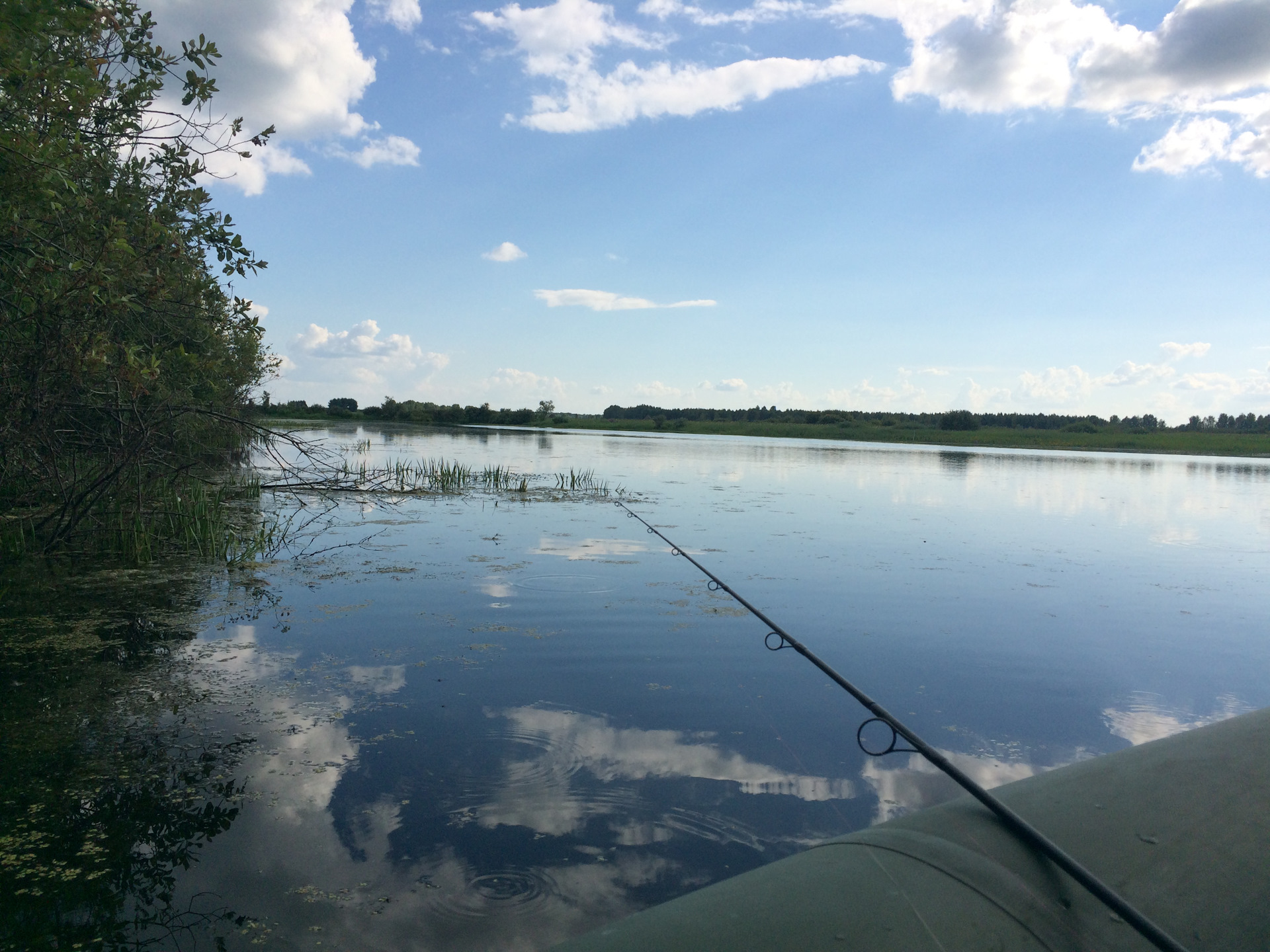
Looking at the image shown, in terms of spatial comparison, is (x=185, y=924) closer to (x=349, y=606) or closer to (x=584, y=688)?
(x=584, y=688)

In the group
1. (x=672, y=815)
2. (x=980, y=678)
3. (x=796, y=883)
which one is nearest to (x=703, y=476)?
(x=980, y=678)

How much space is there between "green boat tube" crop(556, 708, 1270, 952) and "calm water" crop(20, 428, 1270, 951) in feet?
3.53

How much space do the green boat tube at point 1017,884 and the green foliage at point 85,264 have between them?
5.17 m

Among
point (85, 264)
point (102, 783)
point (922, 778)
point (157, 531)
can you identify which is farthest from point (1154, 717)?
point (157, 531)

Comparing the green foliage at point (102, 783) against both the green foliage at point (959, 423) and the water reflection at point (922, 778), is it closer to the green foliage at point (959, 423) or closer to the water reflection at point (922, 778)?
the water reflection at point (922, 778)

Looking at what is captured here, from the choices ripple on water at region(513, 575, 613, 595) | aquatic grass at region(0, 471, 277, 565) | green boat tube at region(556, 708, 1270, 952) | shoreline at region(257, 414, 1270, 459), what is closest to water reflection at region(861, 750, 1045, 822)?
green boat tube at region(556, 708, 1270, 952)

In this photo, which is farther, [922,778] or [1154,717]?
[1154,717]

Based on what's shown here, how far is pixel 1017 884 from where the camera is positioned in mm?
1895

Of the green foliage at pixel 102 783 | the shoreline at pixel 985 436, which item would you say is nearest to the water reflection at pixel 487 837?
the green foliage at pixel 102 783

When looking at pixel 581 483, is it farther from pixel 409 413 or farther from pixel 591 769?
pixel 409 413

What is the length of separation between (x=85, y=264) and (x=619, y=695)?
463 cm

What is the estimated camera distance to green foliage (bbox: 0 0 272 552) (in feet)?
15.6

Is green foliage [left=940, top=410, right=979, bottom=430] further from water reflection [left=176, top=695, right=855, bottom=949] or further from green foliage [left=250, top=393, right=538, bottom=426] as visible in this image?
water reflection [left=176, top=695, right=855, bottom=949]

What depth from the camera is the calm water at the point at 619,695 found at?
295 cm
